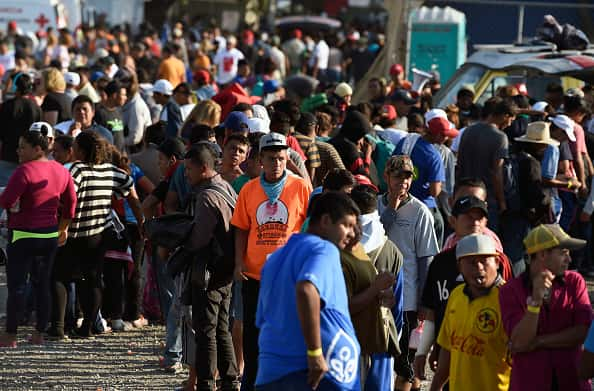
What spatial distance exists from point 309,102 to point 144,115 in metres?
1.80

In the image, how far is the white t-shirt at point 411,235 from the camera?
8.17 meters

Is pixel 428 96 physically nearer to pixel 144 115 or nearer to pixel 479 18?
pixel 144 115

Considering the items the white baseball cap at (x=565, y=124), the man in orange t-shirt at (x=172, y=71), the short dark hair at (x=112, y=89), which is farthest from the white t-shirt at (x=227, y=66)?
the white baseball cap at (x=565, y=124)

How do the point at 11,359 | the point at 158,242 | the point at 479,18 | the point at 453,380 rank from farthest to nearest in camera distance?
the point at 479,18
the point at 11,359
the point at 158,242
the point at 453,380

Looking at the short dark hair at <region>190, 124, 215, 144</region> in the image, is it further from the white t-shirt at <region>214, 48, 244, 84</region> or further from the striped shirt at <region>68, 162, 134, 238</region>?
the white t-shirt at <region>214, 48, 244, 84</region>

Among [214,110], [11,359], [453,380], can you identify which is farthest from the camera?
[214,110]

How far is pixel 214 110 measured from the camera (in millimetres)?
12008

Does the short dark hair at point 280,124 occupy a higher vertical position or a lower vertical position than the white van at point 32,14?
higher

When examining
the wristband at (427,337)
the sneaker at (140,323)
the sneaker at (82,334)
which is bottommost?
the sneaker at (140,323)

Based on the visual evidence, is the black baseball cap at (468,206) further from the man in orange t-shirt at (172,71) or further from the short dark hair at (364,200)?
the man in orange t-shirt at (172,71)

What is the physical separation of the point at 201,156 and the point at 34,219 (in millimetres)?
2242

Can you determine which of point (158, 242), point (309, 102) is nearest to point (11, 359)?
point (158, 242)

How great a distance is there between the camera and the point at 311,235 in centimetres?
579

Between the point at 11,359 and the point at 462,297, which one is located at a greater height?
the point at 462,297
